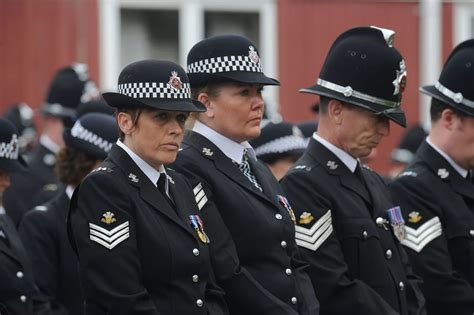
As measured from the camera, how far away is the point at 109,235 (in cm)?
541

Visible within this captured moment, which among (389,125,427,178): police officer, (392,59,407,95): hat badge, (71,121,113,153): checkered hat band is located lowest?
(389,125,427,178): police officer

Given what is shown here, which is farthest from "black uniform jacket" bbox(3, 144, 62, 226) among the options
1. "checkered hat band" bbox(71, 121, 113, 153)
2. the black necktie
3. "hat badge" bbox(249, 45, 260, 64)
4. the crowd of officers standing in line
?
→ the black necktie

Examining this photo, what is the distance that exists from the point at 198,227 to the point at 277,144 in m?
2.59

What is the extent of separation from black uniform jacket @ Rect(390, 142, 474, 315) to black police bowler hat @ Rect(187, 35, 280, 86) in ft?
4.63

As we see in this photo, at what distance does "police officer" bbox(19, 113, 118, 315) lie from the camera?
7.18m

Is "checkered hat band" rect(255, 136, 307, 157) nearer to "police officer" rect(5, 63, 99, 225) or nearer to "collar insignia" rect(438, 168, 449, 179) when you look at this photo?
"collar insignia" rect(438, 168, 449, 179)

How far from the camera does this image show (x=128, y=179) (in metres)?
5.59

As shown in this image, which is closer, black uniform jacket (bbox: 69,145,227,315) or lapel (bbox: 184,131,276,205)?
black uniform jacket (bbox: 69,145,227,315)

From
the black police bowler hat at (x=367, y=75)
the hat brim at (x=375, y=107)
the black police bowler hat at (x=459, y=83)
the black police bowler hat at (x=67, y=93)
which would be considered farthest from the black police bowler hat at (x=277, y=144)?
the black police bowler hat at (x=67, y=93)

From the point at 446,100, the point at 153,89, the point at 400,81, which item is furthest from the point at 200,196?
the point at 446,100

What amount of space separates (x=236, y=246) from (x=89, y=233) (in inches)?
32.4

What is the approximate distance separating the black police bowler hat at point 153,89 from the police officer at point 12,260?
4.06 ft

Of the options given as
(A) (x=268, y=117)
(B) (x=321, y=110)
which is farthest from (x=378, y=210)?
(A) (x=268, y=117)

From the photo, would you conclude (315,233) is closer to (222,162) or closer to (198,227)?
(222,162)
